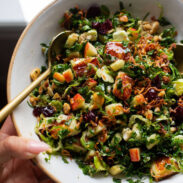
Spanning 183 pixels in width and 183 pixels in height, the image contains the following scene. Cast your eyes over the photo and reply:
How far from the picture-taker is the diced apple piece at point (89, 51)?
2297 mm

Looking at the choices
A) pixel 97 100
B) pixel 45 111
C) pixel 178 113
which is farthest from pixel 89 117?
pixel 178 113

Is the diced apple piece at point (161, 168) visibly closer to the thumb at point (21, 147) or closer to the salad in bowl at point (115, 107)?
the salad in bowl at point (115, 107)

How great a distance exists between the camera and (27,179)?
244cm

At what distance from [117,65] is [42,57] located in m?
0.77

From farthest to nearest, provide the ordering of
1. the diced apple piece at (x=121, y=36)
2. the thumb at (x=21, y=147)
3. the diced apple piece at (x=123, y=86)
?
the diced apple piece at (x=121, y=36)
the diced apple piece at (x=123, y=86)
the thumb at (x=21, y=147)

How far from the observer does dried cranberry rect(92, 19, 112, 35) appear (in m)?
2.43

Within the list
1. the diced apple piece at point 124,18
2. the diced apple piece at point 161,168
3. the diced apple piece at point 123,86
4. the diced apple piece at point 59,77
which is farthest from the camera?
the diced apple piece at point 124,18

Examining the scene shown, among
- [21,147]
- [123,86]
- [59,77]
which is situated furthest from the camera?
[59,77]

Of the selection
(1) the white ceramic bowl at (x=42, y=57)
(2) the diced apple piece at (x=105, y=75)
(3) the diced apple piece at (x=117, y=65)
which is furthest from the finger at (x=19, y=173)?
(3) the diced apple piece at (x=117, y=65)

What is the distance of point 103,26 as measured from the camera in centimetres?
244

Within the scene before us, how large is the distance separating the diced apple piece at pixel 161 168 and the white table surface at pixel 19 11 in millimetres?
2310

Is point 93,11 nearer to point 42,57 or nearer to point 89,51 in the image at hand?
point 89,51

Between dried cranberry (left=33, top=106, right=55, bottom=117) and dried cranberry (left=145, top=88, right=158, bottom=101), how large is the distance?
0.85m

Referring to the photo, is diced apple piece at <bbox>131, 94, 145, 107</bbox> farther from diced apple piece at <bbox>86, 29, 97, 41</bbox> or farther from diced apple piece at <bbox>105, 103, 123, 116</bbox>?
diced apple piece at <bbox>86, 29, 97, 41</bbox>
